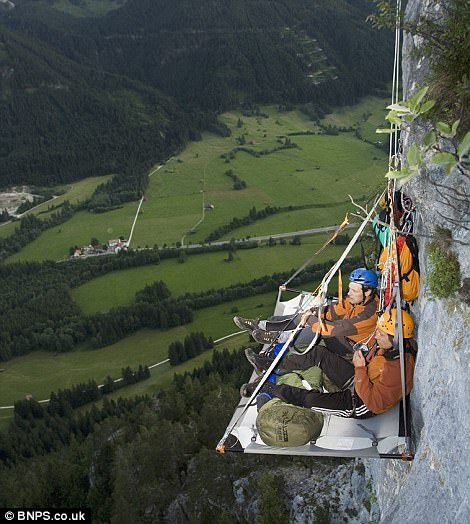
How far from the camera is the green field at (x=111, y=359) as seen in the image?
6062cm

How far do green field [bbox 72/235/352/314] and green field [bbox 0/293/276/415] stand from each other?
6491mm

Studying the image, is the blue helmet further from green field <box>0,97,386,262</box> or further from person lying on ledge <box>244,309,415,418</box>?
green field <box>0,97,386,262</box>

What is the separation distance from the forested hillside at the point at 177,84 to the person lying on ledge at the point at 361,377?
416 feet

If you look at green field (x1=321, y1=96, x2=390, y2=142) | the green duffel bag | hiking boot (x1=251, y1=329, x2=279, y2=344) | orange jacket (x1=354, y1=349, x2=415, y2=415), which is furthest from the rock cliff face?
green field (x1=321, y1=96, x2=390, y2=142)

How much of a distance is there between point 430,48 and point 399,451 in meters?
5.91

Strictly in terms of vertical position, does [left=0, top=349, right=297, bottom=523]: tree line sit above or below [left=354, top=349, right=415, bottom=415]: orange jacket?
below

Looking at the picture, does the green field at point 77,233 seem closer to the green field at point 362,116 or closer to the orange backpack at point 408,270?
the green field at point 362,116

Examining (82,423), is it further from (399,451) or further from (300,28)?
(300,28)

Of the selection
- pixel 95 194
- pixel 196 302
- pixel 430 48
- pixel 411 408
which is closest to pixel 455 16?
pixel 430 48

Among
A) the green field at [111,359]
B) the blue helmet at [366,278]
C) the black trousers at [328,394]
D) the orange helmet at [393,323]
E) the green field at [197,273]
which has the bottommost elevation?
the green field at [111,359]

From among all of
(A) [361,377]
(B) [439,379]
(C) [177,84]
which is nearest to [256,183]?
(C) [177,84]

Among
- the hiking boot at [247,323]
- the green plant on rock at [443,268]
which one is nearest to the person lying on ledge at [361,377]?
the green plant on rock at [443,268]

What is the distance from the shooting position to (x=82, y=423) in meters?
50.3

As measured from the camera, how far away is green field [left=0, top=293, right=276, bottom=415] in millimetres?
60625
